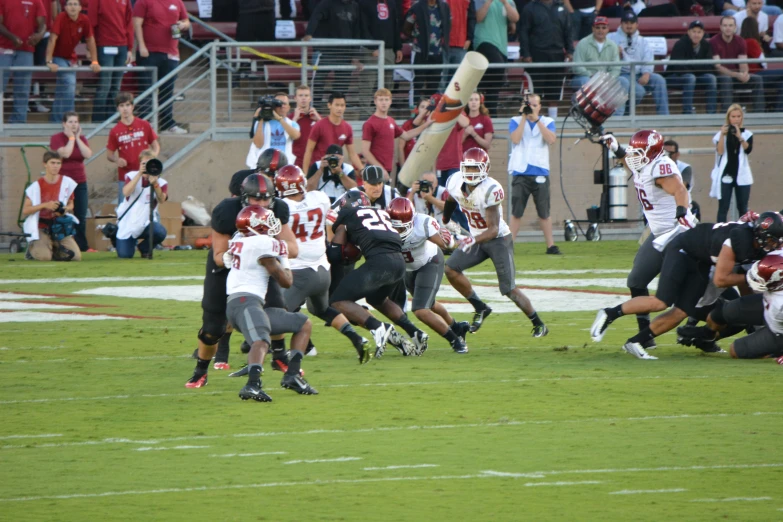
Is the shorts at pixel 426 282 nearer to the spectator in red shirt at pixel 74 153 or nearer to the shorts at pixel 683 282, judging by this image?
the shorts at pixel 683 282

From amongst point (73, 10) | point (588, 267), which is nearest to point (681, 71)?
point (588, 267)

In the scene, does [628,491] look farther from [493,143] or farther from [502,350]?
[493,143]

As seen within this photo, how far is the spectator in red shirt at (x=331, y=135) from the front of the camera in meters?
16.3

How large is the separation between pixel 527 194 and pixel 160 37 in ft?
19.0

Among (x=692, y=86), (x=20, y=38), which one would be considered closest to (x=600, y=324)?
(x=20, y=38)

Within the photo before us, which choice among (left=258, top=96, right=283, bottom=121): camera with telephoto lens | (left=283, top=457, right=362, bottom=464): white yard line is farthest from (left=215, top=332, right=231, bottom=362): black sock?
(left=258, top=96, right=283, bottom=121): camera with telephoto lens

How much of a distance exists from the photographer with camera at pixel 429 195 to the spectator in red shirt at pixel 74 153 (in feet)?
14.7

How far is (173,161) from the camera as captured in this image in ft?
60.4

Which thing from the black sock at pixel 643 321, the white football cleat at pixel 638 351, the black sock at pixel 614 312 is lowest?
the white football cleat at pixel 638 351

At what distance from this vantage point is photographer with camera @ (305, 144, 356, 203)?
12836 mm

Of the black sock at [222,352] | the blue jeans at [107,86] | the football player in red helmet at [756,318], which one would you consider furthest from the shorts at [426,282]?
the blue jeans at [107,86]

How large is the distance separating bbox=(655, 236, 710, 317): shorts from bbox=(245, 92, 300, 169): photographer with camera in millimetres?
8164

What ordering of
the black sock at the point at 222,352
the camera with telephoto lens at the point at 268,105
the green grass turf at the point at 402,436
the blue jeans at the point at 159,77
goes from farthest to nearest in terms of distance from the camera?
the blue jeans at the point at 159,77 < the camera with telephoto lens at the point at 268,105 < the black sock at the point at 222,352 < the green grass turf at the point at 402,436

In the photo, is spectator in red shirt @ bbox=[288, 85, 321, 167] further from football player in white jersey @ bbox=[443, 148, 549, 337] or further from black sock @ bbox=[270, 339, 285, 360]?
black sock @ bbox=[270, 339, 285, 360]
